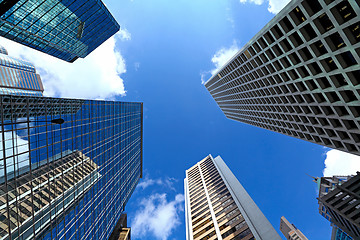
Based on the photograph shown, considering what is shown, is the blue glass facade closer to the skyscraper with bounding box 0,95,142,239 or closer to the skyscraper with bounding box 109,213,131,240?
the skyscraper with bounding box 109,213,131,240

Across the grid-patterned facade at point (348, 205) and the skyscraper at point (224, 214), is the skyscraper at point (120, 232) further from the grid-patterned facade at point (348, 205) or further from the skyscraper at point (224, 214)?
the grid-patterned facade at point (348, 205)

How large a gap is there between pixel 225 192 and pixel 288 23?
51.5 meters

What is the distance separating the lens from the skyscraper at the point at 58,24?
136 feet

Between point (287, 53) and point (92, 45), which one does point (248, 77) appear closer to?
point (287, 53)

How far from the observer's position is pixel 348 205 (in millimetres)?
35469

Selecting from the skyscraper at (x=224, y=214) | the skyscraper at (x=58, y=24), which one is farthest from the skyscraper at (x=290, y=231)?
the skyscraper at (x=58, y=24)

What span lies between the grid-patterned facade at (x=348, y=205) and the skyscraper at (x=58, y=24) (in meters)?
75.3

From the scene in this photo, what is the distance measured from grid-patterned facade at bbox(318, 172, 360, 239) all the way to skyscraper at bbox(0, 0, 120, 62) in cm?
7530

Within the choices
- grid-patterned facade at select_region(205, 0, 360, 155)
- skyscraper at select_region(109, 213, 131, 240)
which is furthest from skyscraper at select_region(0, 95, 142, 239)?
grid-patterned facade at select_region(205, 0, 360, 155)

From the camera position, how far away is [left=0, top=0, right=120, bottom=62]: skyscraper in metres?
41.3

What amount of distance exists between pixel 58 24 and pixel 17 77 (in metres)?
140

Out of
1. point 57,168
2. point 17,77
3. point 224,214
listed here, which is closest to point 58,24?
point 57,168

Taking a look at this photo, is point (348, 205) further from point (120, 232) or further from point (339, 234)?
point (120, 232)

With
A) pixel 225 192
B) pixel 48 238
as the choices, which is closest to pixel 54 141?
pixel 48 238
